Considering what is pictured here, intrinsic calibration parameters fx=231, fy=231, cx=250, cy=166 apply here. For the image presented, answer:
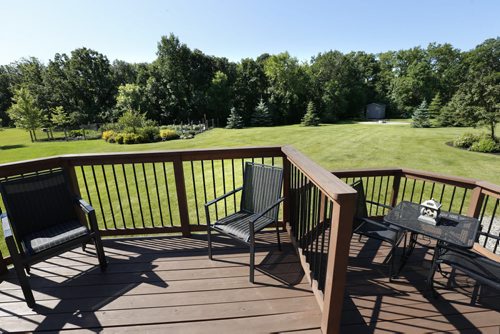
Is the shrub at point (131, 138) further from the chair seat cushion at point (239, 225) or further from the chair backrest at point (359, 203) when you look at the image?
the chair backrest at point (359, 203)

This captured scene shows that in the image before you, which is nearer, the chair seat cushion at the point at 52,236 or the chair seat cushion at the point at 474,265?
the chair seat cushion at the point at 474,265

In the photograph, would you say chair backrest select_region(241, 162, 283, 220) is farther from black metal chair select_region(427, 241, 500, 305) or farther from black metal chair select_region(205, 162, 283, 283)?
black metal chair select_region(427, 241, 500, 305)

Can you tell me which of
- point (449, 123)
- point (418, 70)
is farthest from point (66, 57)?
point (418, 70)

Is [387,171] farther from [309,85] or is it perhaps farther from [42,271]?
[309,85]

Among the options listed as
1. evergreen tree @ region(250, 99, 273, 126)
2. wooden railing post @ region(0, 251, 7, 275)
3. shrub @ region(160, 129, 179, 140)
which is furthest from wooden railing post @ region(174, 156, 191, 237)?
evergreen tree @ region(250, 99, 273, 126)

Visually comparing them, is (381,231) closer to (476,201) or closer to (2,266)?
(476,201)

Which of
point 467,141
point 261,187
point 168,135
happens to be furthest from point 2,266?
point 467,141

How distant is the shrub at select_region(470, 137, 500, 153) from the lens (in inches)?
373

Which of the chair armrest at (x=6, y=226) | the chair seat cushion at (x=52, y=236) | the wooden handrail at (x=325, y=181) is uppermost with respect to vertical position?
the wooden handrail at (x=325, y=181)

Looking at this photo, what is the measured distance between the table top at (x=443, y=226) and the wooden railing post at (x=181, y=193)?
216cm

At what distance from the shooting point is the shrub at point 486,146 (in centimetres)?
948

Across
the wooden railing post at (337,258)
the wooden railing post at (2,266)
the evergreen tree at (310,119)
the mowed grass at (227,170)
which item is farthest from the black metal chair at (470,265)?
the evergreen tree at (310,119)

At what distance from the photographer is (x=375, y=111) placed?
1202 inches

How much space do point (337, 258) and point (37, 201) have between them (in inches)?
109
